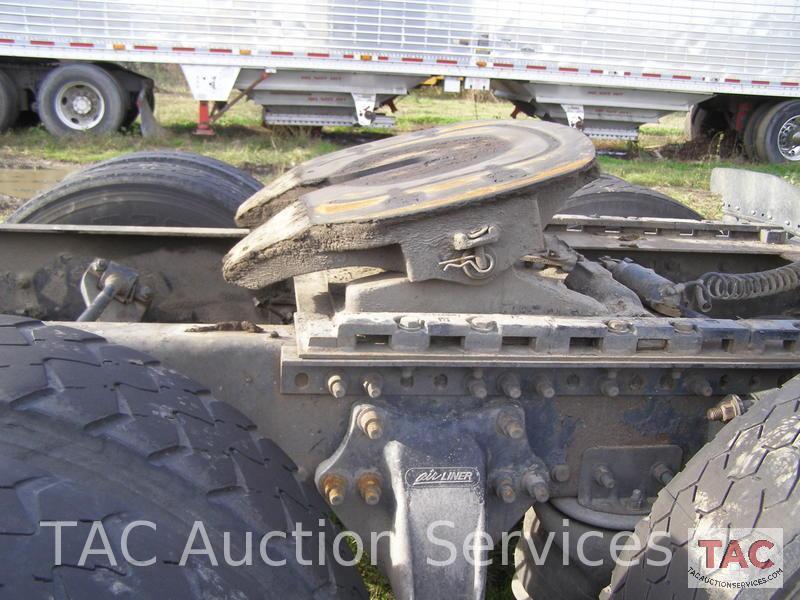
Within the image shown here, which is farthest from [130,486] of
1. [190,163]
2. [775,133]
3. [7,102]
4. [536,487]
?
[775,133]

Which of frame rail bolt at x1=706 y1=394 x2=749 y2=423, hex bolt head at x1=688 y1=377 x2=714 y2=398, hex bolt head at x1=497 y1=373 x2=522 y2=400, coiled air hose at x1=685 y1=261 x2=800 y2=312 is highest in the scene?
coiled air hose at x1=685 y1=261 x2=800 y2=312

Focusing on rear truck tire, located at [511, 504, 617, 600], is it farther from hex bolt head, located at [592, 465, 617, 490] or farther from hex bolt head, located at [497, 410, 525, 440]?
hex bolt head, located at [497, 410, 525, 440]

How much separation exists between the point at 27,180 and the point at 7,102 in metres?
3.78

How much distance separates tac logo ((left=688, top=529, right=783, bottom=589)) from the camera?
5.32 feet

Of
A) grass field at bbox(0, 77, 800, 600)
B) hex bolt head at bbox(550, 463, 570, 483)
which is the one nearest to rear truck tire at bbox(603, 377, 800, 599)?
hex bolt head at bbox(550, 463, 570, 483)

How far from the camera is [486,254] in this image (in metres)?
2.00

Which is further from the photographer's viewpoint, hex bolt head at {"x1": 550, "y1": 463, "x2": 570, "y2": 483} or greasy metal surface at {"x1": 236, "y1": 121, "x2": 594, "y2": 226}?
hex bolt head at {"x1": 550, "y1": 463, "x2": 570, "y2": 483}

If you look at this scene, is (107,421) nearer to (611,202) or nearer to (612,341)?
(612,341)

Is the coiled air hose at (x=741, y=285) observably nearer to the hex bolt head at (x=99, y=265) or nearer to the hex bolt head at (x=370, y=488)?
the hex bolt head at (x=370, y=488)

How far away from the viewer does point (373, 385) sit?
1931 mm

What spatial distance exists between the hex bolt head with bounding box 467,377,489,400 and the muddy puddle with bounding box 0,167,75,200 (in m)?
7.81

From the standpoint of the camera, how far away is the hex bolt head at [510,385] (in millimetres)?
1980

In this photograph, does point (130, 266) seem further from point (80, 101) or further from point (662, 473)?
point (80, 101)

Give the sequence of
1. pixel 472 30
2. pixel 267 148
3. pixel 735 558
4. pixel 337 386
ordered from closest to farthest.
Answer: pixel 735 558
pixel 337 386
pixel 267 148
pixel 472 30
